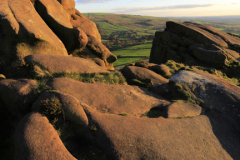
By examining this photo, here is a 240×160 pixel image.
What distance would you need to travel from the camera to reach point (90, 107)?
6.93 m

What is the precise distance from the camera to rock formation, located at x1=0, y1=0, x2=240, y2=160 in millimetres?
5586

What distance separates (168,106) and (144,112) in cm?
145

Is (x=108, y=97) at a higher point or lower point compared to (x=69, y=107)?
lower

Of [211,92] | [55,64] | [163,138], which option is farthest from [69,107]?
[211,92]

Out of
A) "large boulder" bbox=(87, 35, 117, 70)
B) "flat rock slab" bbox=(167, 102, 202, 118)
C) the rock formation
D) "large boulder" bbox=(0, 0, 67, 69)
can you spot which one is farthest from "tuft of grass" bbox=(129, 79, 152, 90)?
"large boulder" bbox=(87, 35, 117, 70)

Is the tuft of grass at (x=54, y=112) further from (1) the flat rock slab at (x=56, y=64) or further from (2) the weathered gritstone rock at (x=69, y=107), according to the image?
(1) the flat rock slab at (x=56, y=64)

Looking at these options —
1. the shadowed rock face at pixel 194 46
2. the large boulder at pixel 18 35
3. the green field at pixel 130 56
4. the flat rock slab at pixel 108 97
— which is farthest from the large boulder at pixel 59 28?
the green field at pixel 130 56

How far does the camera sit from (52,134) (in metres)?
5.43

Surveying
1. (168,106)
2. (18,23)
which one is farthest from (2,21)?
(168,106)

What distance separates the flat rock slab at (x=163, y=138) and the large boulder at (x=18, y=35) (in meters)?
6.62

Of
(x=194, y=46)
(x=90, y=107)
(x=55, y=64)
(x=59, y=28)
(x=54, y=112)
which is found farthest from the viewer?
(x=194, y=46)

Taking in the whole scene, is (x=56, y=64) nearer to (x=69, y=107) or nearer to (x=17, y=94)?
(x=17, y=94)

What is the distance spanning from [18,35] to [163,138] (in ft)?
33.1

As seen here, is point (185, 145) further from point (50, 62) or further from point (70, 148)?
point (50, 62)
